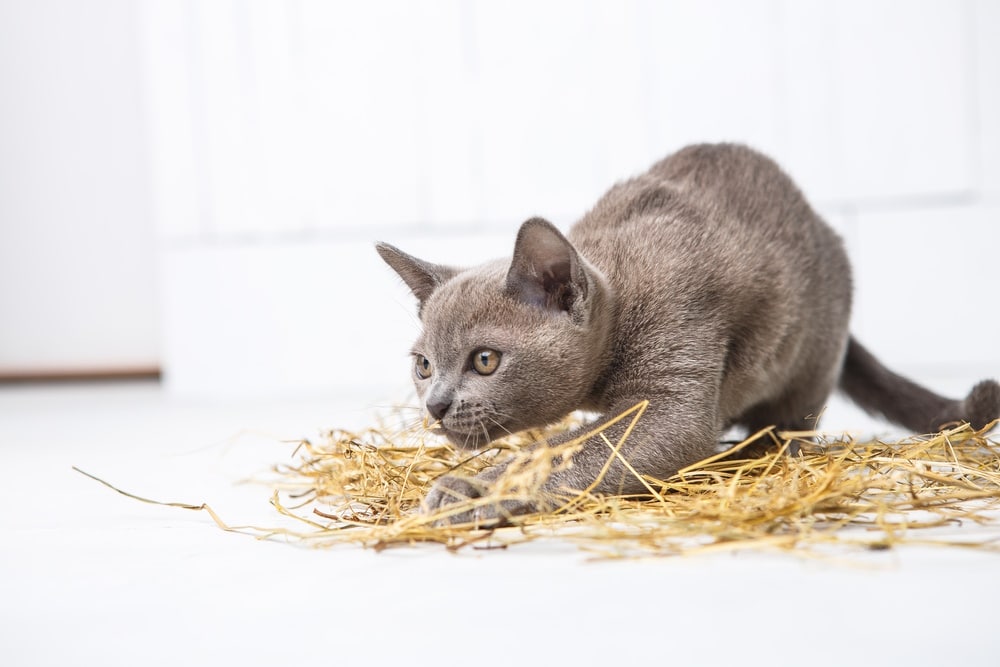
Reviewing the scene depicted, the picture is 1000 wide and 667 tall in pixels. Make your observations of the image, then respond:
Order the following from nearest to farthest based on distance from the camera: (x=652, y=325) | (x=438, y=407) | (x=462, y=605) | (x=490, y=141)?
(x=462, y=605), (x=438, y=407), (x=652, y=325), (x=490, y=141)

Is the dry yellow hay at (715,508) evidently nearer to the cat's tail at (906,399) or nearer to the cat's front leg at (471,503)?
the cat's front leg at (471,503)

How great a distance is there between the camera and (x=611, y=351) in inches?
57.7

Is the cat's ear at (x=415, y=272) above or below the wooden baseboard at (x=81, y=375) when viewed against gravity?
above

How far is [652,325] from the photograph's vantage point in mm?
1462

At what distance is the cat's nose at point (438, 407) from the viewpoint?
1.34 meters

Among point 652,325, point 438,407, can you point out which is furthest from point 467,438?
point 652,325

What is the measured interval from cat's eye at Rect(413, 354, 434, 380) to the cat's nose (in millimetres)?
122

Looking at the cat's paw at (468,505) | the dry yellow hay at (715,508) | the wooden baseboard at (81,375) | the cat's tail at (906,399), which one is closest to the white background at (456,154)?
the cat's tail at (906,399)

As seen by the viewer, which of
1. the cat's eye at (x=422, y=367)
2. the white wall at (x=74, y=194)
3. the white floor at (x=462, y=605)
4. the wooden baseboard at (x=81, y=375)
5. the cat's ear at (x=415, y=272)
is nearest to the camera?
the white floor at (x=462, y=605)

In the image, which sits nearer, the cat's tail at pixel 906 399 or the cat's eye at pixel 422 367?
the cat's eye at pixel 422 367

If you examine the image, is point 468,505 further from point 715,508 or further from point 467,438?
point 715,508

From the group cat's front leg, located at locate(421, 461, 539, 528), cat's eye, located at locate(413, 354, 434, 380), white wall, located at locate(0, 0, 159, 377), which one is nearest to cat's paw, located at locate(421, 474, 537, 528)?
cat's front leg, located at locate(421, 461, 539, 528)

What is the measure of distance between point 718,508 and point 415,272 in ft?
2.19

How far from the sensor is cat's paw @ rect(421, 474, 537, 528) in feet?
4.01
